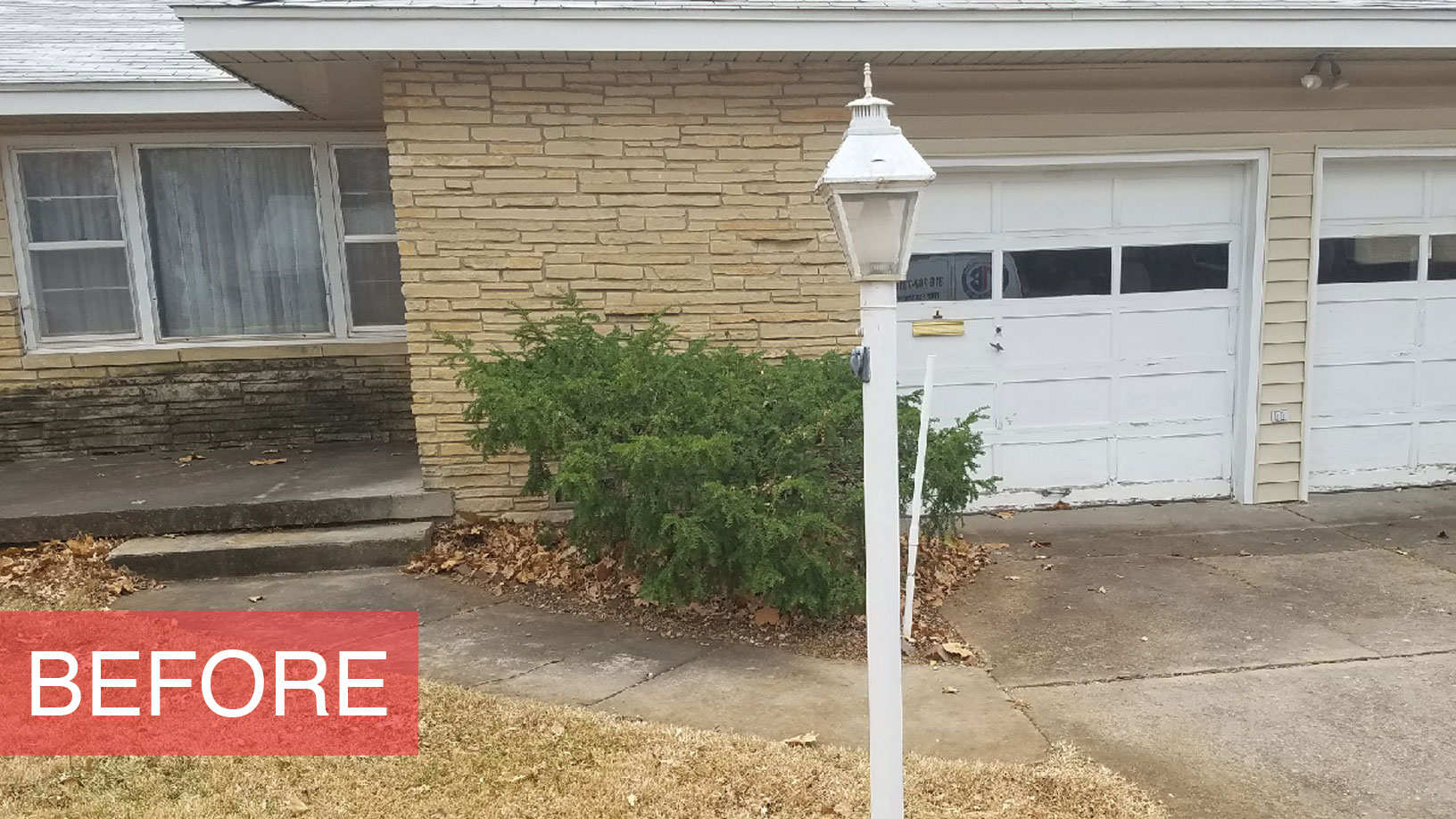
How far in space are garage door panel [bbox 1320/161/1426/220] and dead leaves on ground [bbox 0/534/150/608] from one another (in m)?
7.93

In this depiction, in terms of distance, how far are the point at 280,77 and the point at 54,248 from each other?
3142mm

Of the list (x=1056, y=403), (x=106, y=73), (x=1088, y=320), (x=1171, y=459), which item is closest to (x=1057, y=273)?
(x=1088, y=320)

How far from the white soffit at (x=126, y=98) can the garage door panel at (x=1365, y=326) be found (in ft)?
24.7

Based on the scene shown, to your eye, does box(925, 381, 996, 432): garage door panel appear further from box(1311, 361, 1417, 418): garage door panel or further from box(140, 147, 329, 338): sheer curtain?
box(140, 147, 329, 338): sheer curtain

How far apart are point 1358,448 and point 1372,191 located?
1.83 metres

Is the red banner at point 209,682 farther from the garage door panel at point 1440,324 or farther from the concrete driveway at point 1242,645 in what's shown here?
the garage door panel at point 1440,324

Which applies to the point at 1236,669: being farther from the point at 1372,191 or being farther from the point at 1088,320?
the point at 1372,191

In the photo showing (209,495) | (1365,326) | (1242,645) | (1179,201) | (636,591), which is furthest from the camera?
(1365,326)

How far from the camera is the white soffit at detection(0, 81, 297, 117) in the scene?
23.4 ft

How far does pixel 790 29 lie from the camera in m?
5.77

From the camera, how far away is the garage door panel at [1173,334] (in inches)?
281

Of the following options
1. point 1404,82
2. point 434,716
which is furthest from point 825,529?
point 1404,82

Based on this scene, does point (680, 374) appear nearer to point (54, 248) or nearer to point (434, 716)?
point (434, 716)

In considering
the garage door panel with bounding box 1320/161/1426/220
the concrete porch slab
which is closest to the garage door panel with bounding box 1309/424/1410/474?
the garage door panel with bounding box 1320/161/1426/220
